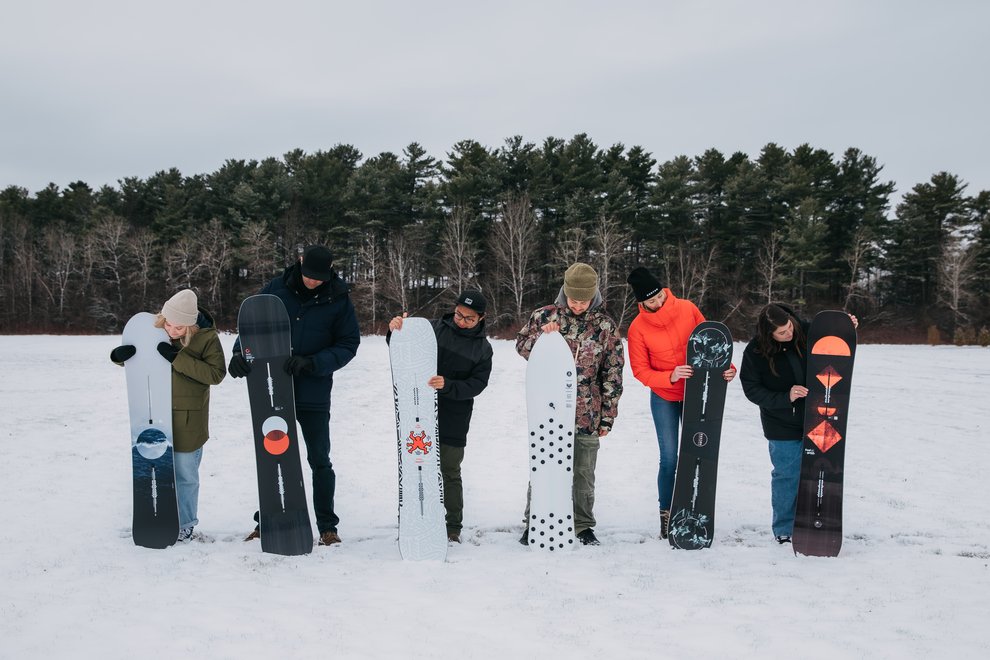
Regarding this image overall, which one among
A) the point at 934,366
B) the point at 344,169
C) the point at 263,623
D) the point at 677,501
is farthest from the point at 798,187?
the point at 263,623

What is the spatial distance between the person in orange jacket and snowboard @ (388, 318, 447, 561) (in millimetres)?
1275

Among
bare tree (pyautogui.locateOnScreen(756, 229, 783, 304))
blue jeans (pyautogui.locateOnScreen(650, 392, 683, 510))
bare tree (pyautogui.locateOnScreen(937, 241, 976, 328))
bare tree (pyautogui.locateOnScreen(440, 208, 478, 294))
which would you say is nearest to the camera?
blue jeans (pyautogui.locateOnScreen(650, 392, 683, 510))

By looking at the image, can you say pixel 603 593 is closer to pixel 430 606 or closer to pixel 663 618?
pixel 663 618

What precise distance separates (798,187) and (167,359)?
2762 cm

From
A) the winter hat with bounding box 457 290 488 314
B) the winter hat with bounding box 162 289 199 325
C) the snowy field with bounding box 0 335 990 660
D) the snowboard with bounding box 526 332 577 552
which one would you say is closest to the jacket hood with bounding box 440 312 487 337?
the winter hat with bounding box 457 290 488 314

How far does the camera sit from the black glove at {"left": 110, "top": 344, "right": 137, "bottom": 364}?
3.47m

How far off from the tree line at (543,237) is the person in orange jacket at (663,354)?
19445mm

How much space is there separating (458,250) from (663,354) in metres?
22.1

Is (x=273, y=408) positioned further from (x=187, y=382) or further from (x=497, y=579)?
(x=497, y=579)

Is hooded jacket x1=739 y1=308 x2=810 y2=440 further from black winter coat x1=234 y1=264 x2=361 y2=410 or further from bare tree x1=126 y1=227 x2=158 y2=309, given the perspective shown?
bare tree x1=126 y1=227 x2=158 y2=309

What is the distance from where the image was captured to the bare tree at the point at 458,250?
25266 mm

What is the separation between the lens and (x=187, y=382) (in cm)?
355

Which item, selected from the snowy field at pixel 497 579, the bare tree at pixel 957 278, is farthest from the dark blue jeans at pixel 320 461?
the bare tree at pixel 957 278

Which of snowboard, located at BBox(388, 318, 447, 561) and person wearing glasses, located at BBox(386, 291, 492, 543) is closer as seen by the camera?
snowboard, located at BBox(388, 318, 447, 561)
